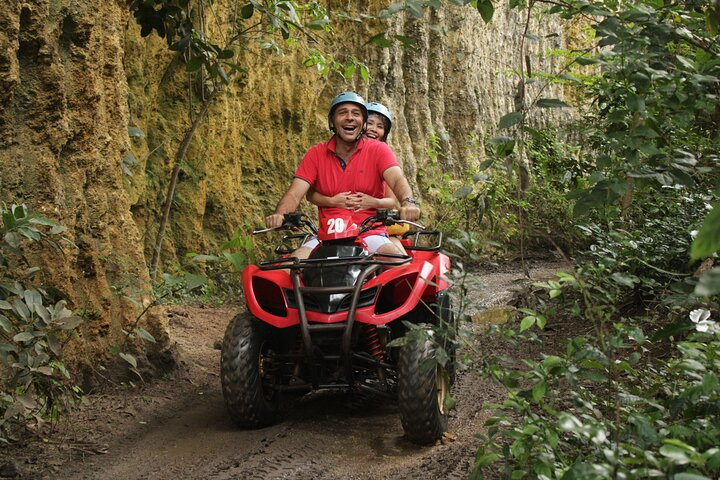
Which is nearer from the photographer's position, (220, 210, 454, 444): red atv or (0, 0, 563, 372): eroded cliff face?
(220, 210, 454, 444): red atv

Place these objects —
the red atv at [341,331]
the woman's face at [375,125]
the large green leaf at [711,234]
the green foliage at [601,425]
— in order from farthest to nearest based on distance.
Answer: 1. the woman's face at [375,125]
2. the red atv at [341,331]
3. the green foliage at [601,425]
4. the large green leaf at [711,234]

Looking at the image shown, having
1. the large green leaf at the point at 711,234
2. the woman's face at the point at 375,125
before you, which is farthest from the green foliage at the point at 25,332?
the large green leaf at the point at 711,234

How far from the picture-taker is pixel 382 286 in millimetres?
5332

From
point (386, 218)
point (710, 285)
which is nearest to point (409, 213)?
point (386, 218)

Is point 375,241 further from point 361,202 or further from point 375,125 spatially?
point 375,125

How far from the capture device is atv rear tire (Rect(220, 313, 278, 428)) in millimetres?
5246

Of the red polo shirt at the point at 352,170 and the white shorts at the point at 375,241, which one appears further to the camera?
the red polo shirt at the point at 352,170

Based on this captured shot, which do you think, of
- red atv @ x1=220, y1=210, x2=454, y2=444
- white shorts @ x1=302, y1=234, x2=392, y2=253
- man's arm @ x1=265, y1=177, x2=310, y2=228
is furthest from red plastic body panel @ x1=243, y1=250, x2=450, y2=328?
man's arm @ x1=265, y1=177, x2=310, y2=228

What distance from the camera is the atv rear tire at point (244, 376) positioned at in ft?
17.2

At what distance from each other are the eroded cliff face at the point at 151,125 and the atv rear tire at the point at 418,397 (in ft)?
6.48

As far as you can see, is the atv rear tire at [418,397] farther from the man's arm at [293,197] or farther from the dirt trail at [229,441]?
the man's arm at [293,197]

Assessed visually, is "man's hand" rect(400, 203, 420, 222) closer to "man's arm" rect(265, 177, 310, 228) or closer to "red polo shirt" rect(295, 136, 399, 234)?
"red polo shirt" rect(295, 136, 399, 234)

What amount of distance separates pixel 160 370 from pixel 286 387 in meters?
1.74

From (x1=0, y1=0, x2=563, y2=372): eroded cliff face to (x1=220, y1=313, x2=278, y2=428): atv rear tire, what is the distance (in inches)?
51.5
